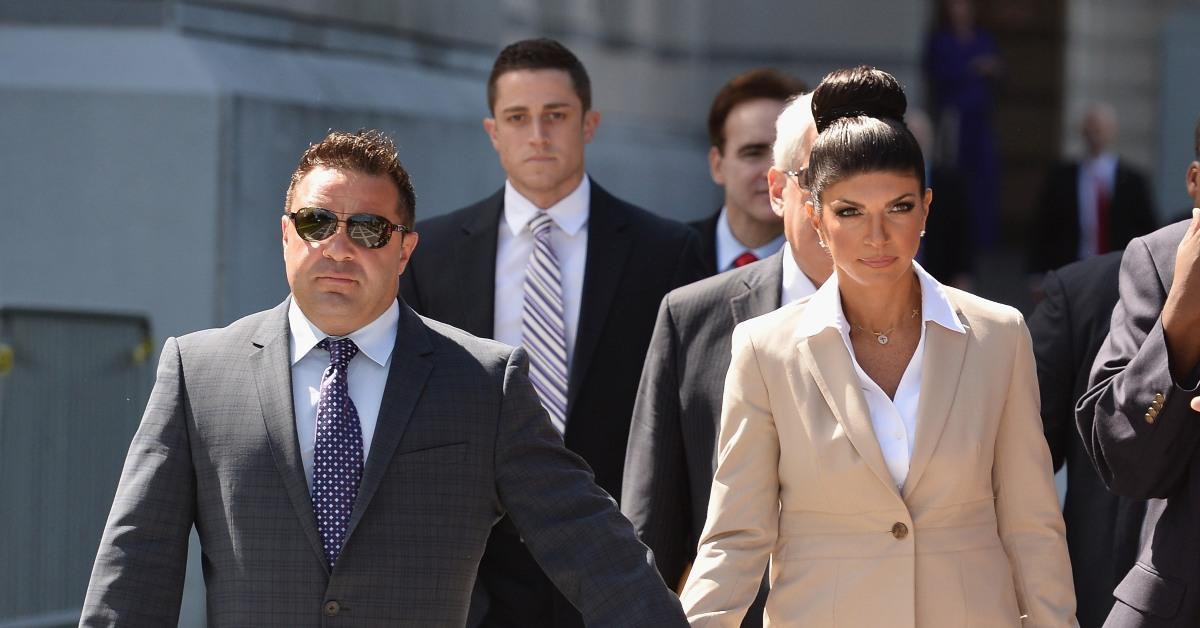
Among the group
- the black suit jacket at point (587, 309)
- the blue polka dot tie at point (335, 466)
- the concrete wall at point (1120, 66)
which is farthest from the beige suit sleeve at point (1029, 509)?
the concrete wall at point (1120, 66)

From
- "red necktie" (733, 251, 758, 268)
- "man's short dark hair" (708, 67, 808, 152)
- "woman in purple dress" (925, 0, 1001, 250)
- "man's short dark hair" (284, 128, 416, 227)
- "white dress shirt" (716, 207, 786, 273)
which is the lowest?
"red necktie" (733, 251, 758, 268)

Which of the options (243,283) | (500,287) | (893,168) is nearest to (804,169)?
(893,168)

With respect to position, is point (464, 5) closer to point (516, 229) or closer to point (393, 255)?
point (516, 229)

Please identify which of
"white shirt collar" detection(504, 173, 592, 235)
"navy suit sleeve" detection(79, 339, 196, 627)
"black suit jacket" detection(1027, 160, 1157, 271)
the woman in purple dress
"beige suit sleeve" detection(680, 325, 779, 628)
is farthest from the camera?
the woman in purple dress

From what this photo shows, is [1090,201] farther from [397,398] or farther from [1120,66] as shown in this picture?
[397,398]

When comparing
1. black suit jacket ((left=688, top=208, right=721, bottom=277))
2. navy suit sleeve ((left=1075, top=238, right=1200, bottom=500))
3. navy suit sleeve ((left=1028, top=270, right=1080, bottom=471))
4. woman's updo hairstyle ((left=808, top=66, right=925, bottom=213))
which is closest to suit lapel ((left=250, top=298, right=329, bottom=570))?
woman's updo hairstyle ((left=808, top=66, right=925, bottom=213))

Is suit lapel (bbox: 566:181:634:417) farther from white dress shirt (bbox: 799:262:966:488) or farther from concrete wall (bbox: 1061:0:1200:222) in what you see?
concrete wall (bbox: 1061:0:1200:222)

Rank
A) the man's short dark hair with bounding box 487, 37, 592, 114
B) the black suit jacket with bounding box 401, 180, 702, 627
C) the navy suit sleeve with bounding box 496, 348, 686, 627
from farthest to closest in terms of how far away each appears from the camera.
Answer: the man's short dark hair with bounding box 487, 37, 592, 114 < the black suit jacket with bounding box 401, 180, 702, 627 < the navy suit sleeve with bounding box 496, 348, 686, 627

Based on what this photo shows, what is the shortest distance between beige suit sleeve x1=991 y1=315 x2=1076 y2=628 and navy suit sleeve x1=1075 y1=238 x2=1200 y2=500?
30 cm

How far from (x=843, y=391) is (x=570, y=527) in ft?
2.17

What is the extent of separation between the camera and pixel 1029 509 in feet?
14.3

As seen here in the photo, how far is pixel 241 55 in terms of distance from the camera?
8.34 m

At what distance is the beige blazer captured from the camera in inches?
171

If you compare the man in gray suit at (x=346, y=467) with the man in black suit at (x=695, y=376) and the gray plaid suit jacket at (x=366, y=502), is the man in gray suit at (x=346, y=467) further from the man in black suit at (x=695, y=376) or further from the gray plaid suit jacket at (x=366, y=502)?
the man in black suit at (x=695, y=376)
